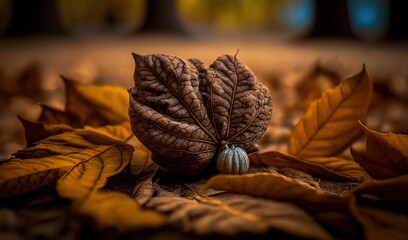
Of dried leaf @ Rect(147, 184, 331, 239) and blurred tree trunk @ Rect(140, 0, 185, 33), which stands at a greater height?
dried leaf @ Rect(147, 184, 331, 239)

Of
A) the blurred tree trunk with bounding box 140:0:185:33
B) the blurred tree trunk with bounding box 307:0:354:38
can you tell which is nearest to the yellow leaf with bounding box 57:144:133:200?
the blurred tree trunk with bounding box 307:0:354:38

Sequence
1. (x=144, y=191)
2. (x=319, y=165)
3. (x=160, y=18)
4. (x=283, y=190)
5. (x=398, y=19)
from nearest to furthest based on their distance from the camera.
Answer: (x=283, y=190) → (x=144, y=191) → (x=319, y=165) → (x=398, y=19) → (x=160, y=18)

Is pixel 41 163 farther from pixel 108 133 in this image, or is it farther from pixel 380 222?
pixel 380 222

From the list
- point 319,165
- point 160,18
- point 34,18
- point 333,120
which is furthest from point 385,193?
point 34,18

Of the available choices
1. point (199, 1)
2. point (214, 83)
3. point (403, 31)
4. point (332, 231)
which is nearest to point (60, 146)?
point (214, 83)

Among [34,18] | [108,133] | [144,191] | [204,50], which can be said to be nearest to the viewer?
[144,191]

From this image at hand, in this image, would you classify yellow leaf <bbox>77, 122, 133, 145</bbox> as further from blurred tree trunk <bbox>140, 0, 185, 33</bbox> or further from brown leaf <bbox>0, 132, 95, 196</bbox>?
blurred tree trunk <bbox>140, 0, 185, 33</bbox>

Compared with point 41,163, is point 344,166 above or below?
below
